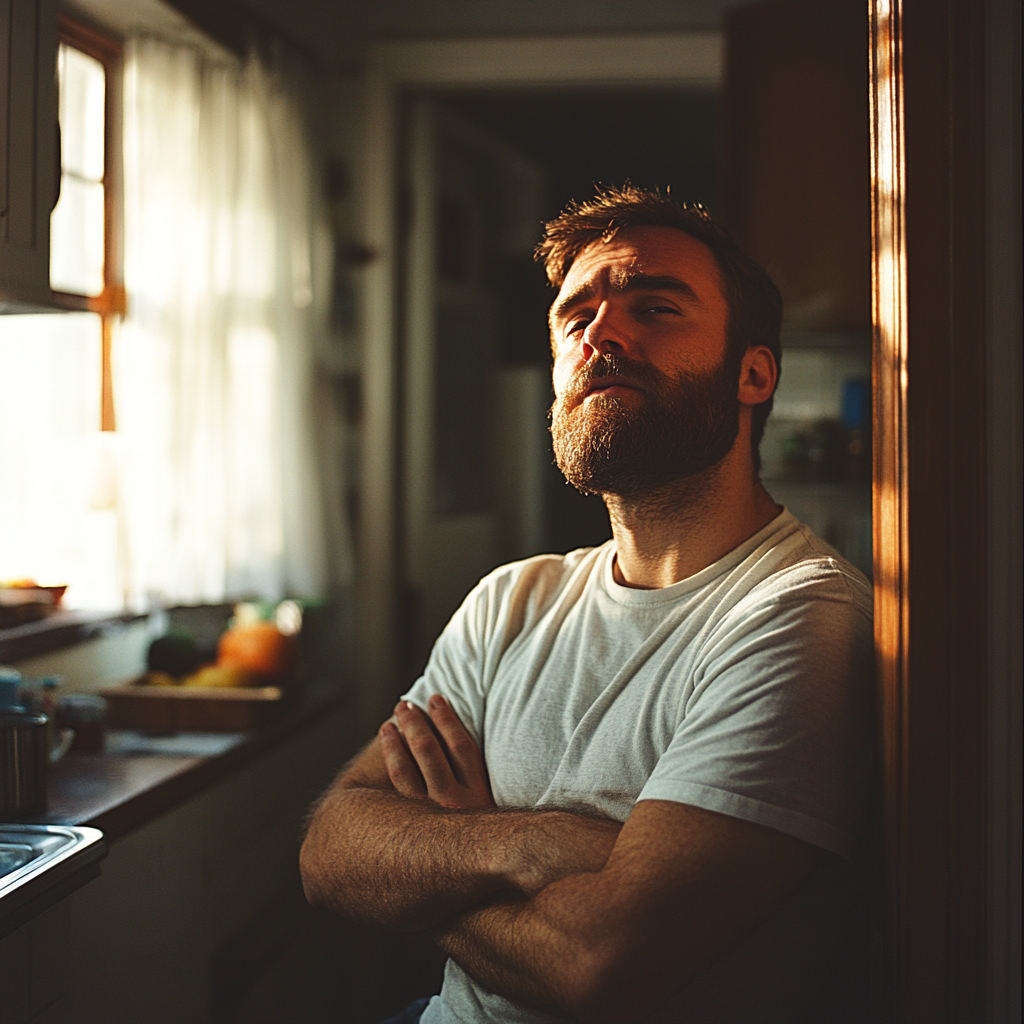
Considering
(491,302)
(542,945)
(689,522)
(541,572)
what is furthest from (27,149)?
(491,302)

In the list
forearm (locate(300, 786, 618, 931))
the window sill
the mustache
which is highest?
the mustache

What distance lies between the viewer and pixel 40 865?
49.1 inches

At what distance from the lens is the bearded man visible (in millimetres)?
968

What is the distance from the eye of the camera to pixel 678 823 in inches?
38.3

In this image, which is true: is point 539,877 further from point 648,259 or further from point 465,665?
point 648,259

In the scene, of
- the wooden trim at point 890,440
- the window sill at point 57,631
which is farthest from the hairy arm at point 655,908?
the window sill at point 57,631

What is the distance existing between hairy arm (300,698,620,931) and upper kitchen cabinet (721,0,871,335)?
164cm

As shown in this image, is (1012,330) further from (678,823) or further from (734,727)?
(678,823)

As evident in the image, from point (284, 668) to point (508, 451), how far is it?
74.3 inches

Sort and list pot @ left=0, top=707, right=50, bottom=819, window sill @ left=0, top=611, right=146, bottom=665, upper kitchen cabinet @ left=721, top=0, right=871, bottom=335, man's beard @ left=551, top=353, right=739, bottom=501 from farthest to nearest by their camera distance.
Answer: upper kitchen cabinet @ left=721, top=0, right=871, bottom=335
window sill @ left=0, top=611, right=146, bottom=665
pot @ left=0, top=707, right=50, bottom=819
man's beard @ left=551, top=353, right=739, bottom=501

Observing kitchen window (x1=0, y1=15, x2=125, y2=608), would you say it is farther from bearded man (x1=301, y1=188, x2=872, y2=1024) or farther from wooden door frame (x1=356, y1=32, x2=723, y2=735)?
bearded man (x1=301, y1=188, x2=872, y2=1024)

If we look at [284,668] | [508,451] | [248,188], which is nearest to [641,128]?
[508,451]

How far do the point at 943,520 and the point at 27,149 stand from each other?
4.54 feet

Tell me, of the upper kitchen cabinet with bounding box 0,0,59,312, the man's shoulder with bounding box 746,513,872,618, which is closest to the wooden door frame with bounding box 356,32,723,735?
the upper kitchen cabinet with bounding box 0,0,59,312
